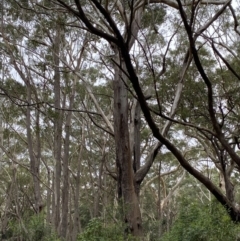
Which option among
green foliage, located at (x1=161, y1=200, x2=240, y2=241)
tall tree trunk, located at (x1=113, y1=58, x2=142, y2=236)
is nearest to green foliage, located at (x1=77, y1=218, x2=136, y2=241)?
green foliage, located at (x1=161, y1=200, x2=240, y2=241)

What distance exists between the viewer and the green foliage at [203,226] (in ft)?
16.0

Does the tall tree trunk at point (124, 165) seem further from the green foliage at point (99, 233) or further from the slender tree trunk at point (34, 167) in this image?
the slender tree trunk at point (34, 167)

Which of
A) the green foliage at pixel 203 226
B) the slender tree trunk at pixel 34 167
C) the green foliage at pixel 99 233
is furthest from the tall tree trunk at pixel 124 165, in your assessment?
the slender tree trunk at pixel 34 167

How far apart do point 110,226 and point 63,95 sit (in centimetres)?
825

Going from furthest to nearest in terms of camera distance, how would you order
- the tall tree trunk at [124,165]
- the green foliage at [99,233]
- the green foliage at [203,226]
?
the tall tree trunk at [124,165], the green foliage at [99,233], the green foliage at [203,226]

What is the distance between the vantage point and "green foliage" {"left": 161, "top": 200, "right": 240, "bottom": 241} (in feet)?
16.0

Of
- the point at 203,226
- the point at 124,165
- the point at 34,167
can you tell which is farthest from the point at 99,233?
the point at 34,167

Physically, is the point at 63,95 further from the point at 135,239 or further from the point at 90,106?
the point at 135,239

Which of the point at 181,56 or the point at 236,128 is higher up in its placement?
the point at 181,56

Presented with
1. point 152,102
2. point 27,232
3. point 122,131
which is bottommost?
point 27,232

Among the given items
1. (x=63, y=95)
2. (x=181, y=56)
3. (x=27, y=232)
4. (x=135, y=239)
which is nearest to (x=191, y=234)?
(x=135, y=239)

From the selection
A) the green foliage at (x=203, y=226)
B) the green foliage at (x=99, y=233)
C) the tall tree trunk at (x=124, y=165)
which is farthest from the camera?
the tall tree trunk at (x=124, y=165)

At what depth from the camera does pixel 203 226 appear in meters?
5.14

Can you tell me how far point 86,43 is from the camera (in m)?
12.4
